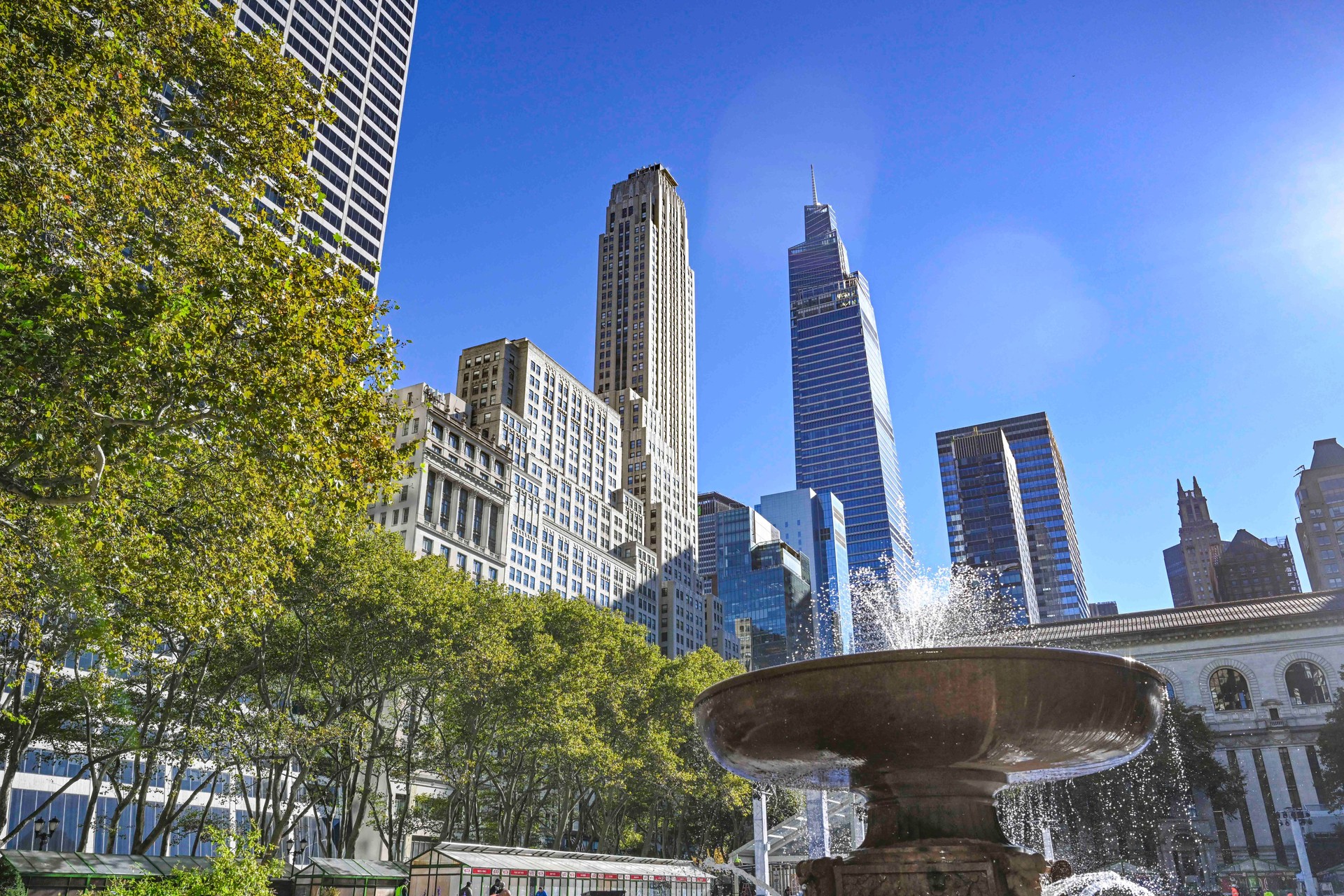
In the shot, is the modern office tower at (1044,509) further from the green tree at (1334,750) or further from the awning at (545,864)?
the awning at (545,864)

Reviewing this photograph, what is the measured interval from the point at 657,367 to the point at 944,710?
134041mm

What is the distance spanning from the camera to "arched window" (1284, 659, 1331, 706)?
50.5 m

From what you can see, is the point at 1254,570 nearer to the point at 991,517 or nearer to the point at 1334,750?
the point at 991,517

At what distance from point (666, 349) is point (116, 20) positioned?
132041 millimetres

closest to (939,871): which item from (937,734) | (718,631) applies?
(937,734)

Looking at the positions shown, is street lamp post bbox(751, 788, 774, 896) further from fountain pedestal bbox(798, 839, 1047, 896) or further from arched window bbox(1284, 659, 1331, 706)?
arched window bbox(1284, 659, 1331, 706)

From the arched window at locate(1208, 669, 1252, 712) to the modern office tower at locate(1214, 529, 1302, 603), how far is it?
133 m

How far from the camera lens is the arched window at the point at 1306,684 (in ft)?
166

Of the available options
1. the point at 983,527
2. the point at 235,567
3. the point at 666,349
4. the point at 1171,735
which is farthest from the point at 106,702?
the point at 983,527

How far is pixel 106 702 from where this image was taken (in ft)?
79.7

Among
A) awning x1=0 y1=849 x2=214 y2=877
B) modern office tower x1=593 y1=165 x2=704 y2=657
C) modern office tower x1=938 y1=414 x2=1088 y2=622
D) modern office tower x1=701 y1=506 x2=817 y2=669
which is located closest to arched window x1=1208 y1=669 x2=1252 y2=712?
awning x1=0 y1=849 x2=214 y2=877

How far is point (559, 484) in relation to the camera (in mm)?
94625

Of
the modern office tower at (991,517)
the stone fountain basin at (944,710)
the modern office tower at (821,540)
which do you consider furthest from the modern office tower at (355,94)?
the modern office tower at (991,517)

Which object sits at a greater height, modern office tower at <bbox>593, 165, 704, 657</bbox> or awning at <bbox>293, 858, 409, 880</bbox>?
modern office tower at <bbox>593, 165, 704, 657</bbox>
